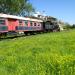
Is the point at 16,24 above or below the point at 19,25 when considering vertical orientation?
above

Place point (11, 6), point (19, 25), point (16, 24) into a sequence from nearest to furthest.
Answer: point (16, 24), point (19, 25), point (11, 6)

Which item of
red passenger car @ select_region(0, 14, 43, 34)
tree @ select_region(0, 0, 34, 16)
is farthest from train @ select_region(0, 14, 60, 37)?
tree @ select_region(0, 0, 34, 16)

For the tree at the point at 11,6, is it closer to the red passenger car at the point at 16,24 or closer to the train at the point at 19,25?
the train at the point at 19,25

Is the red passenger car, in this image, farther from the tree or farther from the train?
the tree

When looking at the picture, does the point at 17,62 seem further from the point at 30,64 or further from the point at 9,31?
the point at 9,31

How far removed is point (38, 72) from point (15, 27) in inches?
1020

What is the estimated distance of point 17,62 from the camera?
11.3 m

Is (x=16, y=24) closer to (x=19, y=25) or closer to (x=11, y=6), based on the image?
(x=19, y=25)

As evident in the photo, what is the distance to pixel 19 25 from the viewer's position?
36.2 meters

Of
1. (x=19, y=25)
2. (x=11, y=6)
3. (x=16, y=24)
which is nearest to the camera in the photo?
(x=16, y=24)

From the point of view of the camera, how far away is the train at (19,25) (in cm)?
3052

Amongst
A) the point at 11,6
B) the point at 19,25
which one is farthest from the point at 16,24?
the point at 11,6

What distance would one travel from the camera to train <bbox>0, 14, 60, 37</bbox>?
30.5 m

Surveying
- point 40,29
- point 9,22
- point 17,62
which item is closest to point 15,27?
point 9,22
